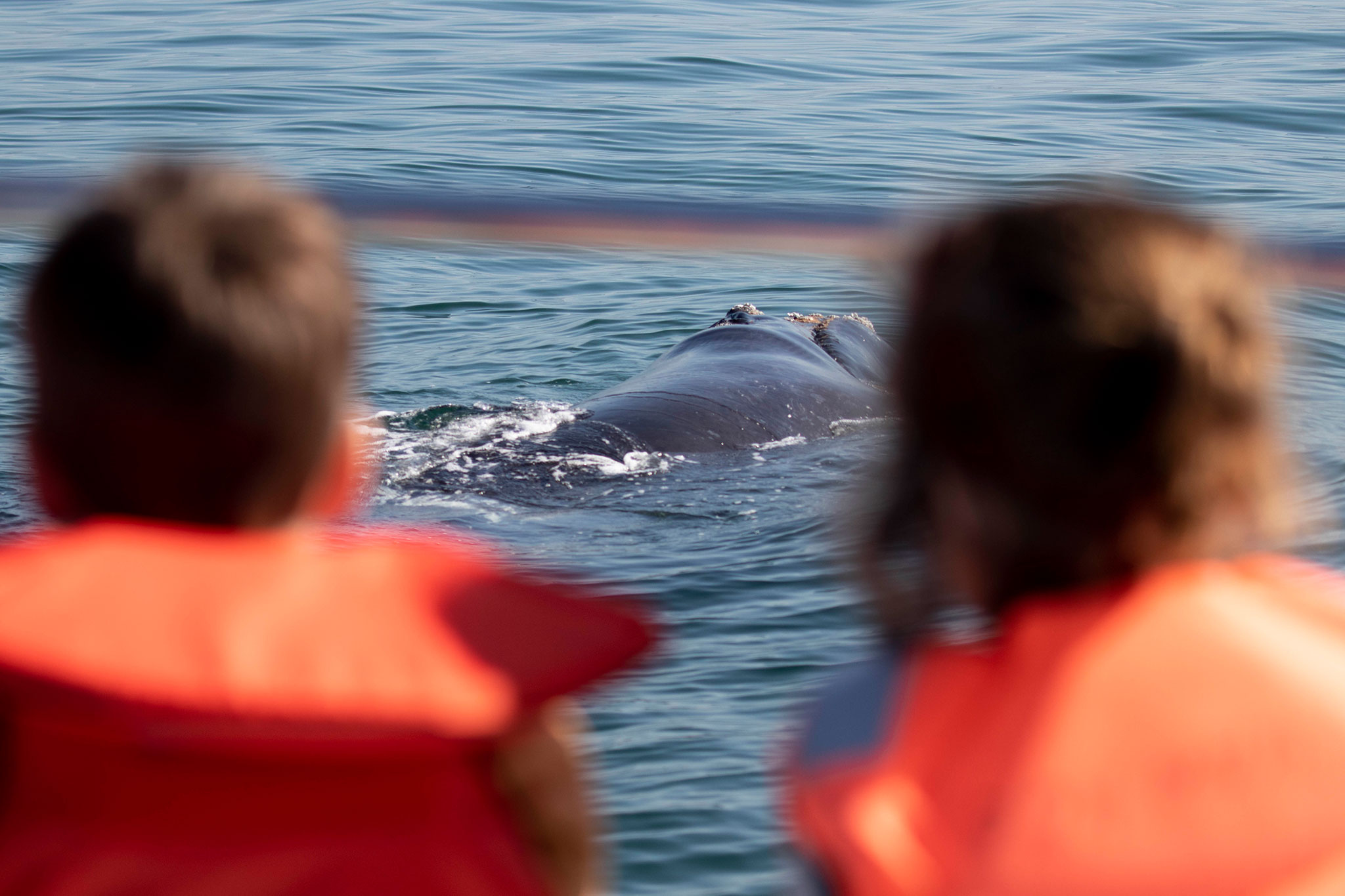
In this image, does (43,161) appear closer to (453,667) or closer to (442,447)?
(442,447)

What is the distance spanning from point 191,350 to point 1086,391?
68cm

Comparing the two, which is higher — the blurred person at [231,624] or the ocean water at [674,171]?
the blurred person at [231,624]

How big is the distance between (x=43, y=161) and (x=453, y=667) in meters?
11.2

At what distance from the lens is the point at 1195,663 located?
1311mm

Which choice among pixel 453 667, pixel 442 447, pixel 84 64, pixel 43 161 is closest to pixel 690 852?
pixel 453 667

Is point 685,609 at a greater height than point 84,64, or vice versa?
point 84,64

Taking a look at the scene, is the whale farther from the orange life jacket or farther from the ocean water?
the orange life jacket

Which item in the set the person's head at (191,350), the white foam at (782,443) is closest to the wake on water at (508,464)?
the white foam at (782,443)

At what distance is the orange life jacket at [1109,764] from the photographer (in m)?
1.28

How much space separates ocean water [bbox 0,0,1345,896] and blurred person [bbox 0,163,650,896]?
0.42 meters

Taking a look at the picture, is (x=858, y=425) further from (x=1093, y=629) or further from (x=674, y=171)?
(x=1093, y=629)

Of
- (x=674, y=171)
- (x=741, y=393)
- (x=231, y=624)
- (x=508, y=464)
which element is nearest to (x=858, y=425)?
(x=741, y=393)

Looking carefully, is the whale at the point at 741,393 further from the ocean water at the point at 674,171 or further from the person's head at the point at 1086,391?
the person's head at the point at 1086,391

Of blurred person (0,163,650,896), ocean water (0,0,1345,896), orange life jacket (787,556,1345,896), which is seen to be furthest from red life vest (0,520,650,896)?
ocean water (0,0,1345,896)
